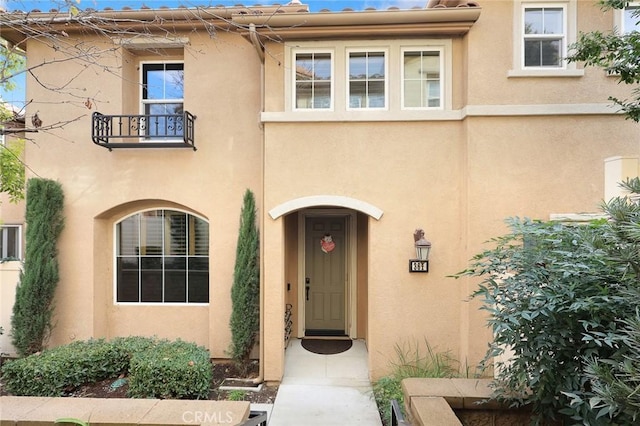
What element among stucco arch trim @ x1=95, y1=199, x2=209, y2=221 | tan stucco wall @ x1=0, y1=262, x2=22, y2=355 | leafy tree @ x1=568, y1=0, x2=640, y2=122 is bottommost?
tan stucco wall @ x1=0, y1=262, x2=22, y2=355

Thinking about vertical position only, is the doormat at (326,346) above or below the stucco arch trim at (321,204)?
below

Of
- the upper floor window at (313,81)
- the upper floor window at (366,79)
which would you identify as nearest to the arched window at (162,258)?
the upper floor window at (313,81)

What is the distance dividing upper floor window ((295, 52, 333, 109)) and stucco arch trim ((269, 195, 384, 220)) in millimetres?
1631

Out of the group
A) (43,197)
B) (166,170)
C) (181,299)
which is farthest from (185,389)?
(43,197)

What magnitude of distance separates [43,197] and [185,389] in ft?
14.9

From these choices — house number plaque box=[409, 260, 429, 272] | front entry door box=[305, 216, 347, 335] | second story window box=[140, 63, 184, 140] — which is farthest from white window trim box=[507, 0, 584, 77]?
second story window box=[140, 63, 184, 140]

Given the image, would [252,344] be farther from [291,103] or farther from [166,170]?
[291,103]

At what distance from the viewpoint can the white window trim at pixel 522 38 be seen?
212 inches

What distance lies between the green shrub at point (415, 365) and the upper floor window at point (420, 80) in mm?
4145

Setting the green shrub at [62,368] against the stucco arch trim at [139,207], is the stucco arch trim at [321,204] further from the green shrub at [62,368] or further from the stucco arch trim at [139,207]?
the green shrub at [62,368]

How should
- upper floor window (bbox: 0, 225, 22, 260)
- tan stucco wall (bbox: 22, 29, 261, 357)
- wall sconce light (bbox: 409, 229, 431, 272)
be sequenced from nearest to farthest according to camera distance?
wall sconce light (bbox: 409, 229, 431, 272)
tan stucco wall (bbox: 22, 29, 261, 357)
upper floor window (bbox: 0, 225, 22, 260)

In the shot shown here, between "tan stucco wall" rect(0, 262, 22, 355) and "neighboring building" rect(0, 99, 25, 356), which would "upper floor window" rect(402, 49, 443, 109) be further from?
"tan stucco wall" rect(0, 262, 22, 355)

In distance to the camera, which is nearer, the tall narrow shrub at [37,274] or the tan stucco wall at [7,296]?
the tall narrow shrub at [37,274]

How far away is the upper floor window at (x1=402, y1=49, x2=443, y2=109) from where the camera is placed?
5.80 metres
